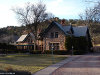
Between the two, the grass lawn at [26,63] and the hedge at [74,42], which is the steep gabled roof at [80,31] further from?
→ the grass lawn at [26,63]

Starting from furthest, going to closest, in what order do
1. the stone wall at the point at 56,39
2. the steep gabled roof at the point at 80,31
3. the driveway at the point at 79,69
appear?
1. the steep gabled roof at the point at 80,31
2. the stone wall at the point at 56,39
3. the driveway at the point at 79,69

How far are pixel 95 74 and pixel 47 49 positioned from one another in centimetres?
3017

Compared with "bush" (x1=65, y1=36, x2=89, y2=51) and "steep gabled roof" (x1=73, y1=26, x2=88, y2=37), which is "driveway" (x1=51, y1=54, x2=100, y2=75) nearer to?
"bush" (x1=65, y1=36, x2=89, y2=51)

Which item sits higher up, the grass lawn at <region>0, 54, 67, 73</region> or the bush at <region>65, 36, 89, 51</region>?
the bush at <region>65, 36, 89, 51</region>

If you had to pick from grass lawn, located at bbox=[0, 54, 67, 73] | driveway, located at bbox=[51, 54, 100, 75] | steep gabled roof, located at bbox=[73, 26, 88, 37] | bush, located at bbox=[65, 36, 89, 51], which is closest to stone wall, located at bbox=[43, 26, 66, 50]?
bush, located at bbox=[65, 36, 89, 51]

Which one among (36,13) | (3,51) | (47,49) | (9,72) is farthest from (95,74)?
(3,51)

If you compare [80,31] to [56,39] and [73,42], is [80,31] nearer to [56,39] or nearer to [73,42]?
[73,42]


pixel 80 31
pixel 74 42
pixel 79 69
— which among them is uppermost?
pixel 80 31

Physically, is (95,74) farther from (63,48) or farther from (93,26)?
(93,26)

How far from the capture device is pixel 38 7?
149 ft

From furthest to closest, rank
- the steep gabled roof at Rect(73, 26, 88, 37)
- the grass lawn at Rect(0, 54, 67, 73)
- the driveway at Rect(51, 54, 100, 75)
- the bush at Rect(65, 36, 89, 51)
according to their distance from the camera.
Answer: the steep gabled roof at Rect(73, 26, 88, 37) → the bush at Rect(65, 36, 89, 51) → the grass lawn at Rect(0, 54, 67, 73) → the driveway at Rect(51, 54, 100, 75)

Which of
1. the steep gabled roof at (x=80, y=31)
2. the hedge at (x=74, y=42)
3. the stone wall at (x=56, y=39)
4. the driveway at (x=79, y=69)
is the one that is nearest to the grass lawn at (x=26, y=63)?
the driveway at (x=79, y=69)

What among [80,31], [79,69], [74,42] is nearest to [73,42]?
[74,42]

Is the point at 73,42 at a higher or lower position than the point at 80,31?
lower
